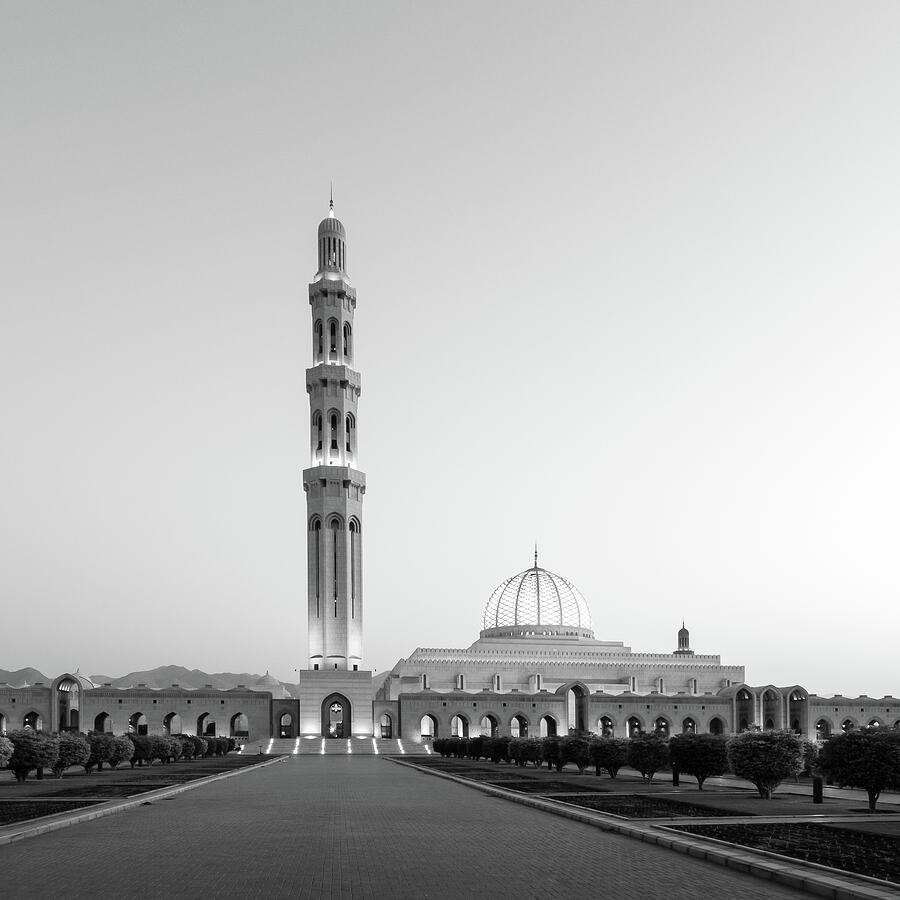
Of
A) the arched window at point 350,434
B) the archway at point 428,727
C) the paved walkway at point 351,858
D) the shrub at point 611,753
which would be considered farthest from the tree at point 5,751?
the arched window at point 350,434

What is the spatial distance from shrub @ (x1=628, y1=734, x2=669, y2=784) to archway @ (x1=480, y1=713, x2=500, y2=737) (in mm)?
49983

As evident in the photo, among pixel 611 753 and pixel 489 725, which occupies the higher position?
pixel 611 753

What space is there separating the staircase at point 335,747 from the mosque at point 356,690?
43cm

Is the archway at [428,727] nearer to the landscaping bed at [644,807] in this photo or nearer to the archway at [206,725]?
the archway at [206,725]

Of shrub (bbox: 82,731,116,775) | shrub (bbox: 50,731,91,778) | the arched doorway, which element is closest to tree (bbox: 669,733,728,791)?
shrub (bbox: 50,731,91,778)

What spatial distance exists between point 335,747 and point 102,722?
68.9ft

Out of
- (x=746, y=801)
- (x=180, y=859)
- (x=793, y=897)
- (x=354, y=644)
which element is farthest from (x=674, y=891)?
(x=354, y=644)

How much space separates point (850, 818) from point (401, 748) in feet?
175

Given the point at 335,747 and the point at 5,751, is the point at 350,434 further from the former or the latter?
the point at 5,751

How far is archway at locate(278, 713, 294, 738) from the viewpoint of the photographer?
80.1 metres

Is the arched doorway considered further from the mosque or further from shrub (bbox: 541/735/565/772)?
shrub (bbox: 541/735/565/772)

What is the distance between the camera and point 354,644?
8094 centimetres

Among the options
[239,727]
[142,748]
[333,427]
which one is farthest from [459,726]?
[142,748]

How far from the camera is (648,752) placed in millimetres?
30453
